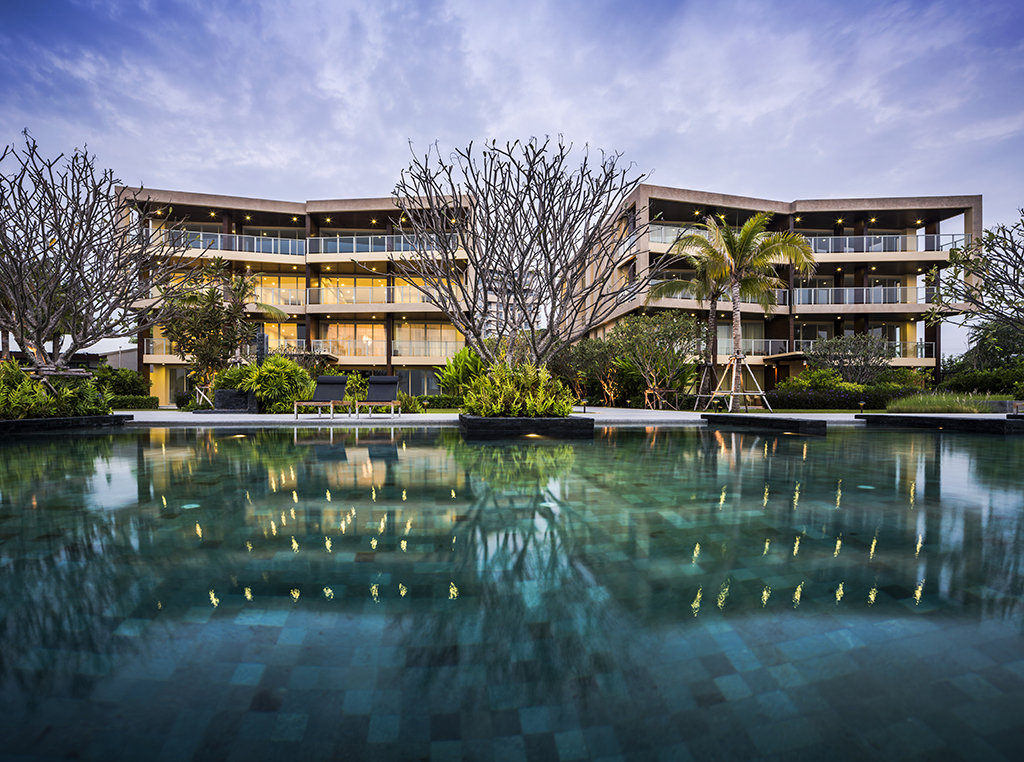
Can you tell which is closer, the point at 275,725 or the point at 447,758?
Result: the point at 447,758

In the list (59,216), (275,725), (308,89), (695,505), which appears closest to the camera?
(275,725)

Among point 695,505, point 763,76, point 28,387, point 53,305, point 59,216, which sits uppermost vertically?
point 763,76

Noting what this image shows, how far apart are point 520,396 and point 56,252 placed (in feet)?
40.9

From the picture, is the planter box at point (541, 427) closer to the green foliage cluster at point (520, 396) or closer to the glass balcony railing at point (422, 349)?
the green foliage cluster at point (520, 396)

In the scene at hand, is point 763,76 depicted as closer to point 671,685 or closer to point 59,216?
point 59,216

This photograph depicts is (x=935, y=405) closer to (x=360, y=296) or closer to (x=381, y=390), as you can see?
(x=381, y=390)

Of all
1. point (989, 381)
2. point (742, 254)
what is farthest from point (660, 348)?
point (989, 381)

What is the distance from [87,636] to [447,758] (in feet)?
5.24

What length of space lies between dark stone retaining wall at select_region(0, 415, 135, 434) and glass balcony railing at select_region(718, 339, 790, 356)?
1056 inches

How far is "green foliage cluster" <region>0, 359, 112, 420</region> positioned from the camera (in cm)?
988

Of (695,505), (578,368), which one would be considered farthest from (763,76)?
(695,505)

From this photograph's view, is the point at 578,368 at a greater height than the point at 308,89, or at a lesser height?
lesser

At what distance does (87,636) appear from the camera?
74.4 inches

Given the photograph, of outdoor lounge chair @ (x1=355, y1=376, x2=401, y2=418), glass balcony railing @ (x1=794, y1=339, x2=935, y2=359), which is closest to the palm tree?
glass balcony railing @ (x1=794, y1=339, x2=935, y2=359)
